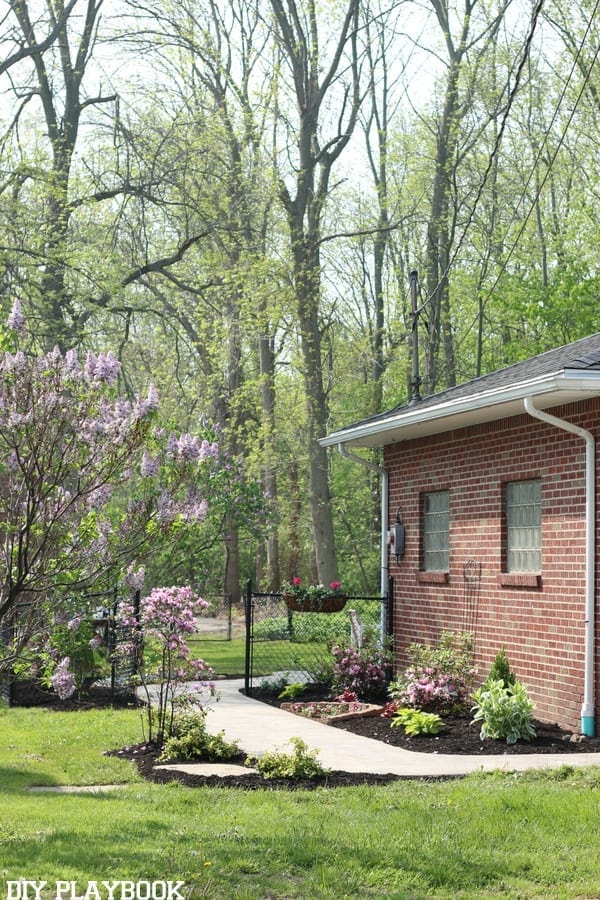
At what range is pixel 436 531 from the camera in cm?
1338

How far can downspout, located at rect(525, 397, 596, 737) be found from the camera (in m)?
9.70

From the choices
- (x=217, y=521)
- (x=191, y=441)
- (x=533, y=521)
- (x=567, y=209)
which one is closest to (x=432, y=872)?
(x=191, y=441)

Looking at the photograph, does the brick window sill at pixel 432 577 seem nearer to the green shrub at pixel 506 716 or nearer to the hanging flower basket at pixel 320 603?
the hanging flower basket at pixel 320 603

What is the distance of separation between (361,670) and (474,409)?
3666 mm

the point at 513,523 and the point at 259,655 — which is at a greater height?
the point at 513,523

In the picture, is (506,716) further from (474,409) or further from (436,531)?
(436,531)

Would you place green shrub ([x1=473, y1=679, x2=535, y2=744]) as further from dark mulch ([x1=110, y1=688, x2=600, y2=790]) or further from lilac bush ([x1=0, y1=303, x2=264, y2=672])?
lilac bush ([x1=0, y1=303, x2=264, y2=672])

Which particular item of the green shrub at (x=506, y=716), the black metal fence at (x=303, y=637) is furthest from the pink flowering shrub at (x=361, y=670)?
the green shrub at (x=506, y=716)

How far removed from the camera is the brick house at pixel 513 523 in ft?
32.3

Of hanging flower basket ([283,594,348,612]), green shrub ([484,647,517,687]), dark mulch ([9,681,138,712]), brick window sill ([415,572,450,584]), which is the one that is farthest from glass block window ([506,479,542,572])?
dark mulch ([9,681,138,712])

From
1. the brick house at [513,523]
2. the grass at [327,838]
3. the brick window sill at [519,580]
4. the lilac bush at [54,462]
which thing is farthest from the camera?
the brick window sill at [519,580]

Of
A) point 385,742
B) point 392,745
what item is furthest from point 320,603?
point 392,745

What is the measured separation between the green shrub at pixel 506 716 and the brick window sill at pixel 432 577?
2925mm

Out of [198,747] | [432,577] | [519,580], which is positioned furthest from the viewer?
[432,577]
